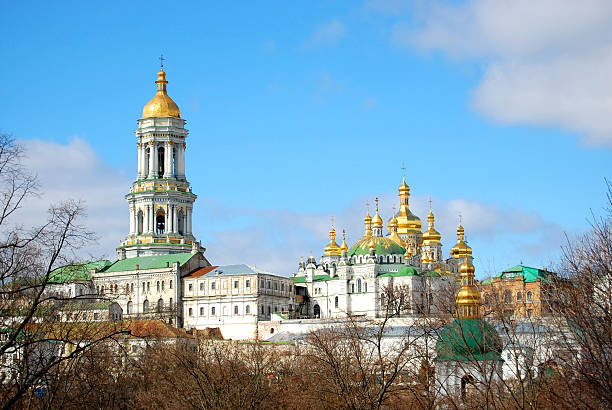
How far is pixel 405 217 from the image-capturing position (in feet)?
451

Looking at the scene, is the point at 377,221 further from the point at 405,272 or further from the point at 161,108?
the point at 161,108

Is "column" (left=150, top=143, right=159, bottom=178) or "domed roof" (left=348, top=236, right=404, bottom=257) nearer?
"domed roof" (left=348, top=236, right=404, bottom=257)

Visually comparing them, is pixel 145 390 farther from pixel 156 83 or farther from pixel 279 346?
pixel 156 83

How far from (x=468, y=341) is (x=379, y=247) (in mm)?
73612

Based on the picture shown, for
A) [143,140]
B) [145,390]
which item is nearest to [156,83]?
[143,140]

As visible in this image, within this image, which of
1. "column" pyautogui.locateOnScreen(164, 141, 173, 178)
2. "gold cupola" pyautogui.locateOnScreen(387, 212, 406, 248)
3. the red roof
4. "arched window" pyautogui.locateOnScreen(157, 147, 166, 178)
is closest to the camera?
the red roof

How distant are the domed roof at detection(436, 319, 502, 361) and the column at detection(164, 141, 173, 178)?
3160 inches

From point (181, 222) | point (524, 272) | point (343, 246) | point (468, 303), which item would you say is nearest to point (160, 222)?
point (181, 222)

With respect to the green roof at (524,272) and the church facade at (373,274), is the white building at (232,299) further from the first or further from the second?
the green roof at (524,272)

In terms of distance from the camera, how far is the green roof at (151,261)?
116 metres

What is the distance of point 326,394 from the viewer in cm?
4925

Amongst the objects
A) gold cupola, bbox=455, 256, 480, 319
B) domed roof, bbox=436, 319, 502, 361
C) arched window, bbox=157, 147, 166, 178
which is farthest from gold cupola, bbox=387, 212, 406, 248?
domed roof, bbox=436, 319, 502, 361

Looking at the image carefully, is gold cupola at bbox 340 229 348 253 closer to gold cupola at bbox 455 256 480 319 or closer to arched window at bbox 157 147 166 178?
arched window at bbox 157 147 166 178

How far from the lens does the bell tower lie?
403 ft
